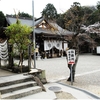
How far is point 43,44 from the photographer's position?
61.9 ft

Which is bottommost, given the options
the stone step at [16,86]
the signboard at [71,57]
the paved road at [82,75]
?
the paved road at [82,75]

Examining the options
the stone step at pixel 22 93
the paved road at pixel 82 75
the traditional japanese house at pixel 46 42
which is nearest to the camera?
the stone step at pixel 22 93

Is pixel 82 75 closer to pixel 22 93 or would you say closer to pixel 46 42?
pixel 22 93

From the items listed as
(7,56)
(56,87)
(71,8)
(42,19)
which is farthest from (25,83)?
(42,19)

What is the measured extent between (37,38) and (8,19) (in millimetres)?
4720

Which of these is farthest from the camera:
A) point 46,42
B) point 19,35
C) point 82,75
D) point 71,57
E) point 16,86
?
point 46,42

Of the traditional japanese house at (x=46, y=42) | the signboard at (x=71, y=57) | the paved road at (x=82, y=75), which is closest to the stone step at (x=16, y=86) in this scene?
the paved road at (x=82, y=75)

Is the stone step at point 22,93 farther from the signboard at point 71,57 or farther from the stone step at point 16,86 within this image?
the signboard at point 71,57

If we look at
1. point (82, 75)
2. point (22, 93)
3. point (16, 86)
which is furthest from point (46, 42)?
point (22, 93)

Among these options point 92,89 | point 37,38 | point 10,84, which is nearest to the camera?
point 10,84

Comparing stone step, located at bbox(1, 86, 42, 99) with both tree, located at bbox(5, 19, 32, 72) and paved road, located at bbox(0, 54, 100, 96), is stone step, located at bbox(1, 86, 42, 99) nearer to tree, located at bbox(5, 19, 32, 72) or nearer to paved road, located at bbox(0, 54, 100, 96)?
paved road, located at bbox(0, 54, 100, 96)

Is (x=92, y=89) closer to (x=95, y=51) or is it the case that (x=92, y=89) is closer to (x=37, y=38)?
(x=37, y=38)

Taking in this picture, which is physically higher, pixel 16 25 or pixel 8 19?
pixel 8 19

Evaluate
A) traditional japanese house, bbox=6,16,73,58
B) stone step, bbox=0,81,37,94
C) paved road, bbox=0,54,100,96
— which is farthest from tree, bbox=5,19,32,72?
traditional japanese house, bbox=6,16,73,58
